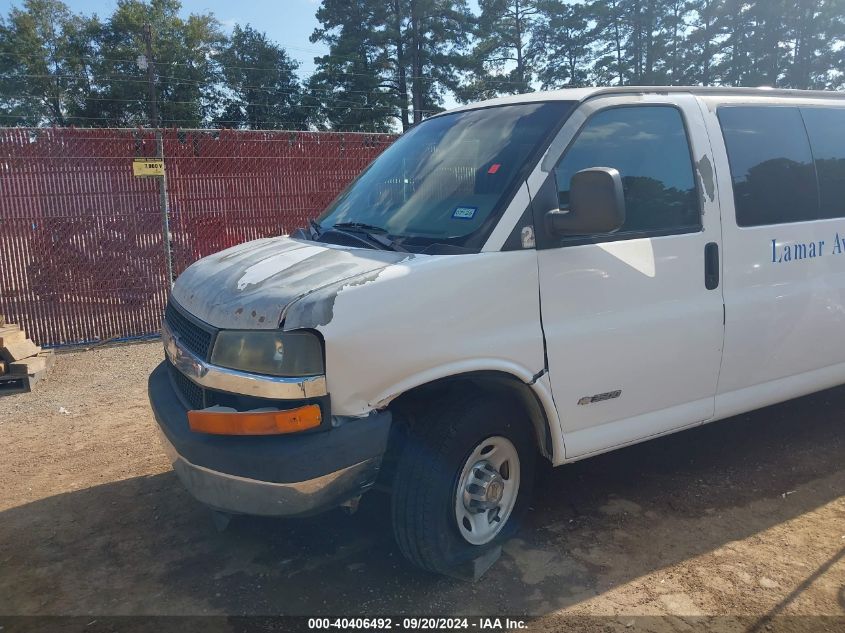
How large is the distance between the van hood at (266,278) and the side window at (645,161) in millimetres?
1090

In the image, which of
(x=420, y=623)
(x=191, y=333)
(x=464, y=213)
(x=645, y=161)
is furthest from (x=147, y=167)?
(x=420, y=623)

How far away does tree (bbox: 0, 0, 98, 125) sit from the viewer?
158ft

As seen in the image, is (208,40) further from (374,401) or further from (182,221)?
(374,401)

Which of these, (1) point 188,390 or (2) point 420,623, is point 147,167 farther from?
(2) point 420,623

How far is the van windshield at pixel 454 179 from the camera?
10.6 ft

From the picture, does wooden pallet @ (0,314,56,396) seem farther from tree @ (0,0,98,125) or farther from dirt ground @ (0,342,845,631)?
tree @ (0,0,98,125)

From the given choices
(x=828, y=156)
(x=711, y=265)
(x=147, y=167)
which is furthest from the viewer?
(x=147, y=167)

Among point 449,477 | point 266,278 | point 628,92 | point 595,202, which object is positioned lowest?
point 449,477

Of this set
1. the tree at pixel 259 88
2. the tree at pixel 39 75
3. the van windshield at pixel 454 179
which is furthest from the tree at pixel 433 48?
the van windshield at pixel 454 179

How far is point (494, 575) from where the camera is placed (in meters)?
3.29

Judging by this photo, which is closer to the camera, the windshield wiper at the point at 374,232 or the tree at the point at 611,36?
the windshield wiper at the point at 374,232

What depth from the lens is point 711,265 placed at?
372 cm

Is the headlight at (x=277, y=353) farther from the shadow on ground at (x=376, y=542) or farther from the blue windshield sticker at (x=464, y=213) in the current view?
the shadow on ground at (x=376, y=542)

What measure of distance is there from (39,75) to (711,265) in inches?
2174
